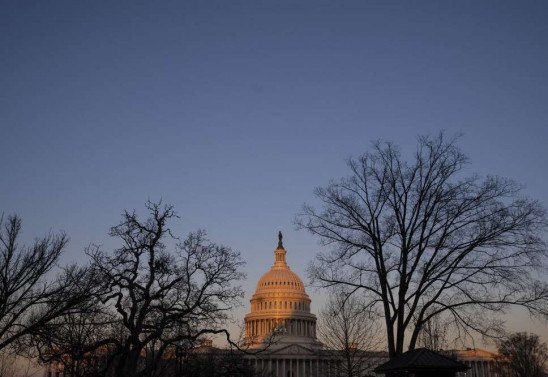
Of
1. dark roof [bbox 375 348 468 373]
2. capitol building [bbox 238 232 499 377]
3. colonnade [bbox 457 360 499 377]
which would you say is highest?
capitol building [bbox 238 232 499 377]

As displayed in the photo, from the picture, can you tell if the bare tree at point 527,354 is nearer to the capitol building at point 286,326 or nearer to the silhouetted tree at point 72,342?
the capitol building at point 286,326

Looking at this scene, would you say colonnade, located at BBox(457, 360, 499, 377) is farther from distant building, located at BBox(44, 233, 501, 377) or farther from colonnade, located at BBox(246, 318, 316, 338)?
colonnade, located at BBox(246, 318, 316, 338)

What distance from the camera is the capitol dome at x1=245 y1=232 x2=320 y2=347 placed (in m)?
138

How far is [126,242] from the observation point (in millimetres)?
23672

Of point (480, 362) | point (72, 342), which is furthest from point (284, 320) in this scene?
point (72, 342)

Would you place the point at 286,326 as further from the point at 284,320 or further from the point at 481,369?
the point at 481,369

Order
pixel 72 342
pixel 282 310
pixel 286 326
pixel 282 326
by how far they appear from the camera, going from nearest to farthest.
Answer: pixel 72 342 < pixel 282 326 < pixel 286 326 < pixel 282 310

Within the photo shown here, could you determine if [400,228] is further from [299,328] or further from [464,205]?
[299,328]

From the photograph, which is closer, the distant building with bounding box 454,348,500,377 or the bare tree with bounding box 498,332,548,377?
the bare tree with bounding box 498,332,548,377

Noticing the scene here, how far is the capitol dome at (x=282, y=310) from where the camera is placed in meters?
138

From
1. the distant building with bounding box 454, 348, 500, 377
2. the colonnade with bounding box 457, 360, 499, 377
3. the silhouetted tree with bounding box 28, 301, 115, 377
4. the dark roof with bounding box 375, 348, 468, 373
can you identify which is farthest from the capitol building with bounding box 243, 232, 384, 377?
the dark roof with bounding box 375, 348, 468, 373

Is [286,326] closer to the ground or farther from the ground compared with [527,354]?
farther from the ground

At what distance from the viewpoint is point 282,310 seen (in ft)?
459

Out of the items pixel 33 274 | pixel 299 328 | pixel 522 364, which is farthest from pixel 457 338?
pixel 299 328
